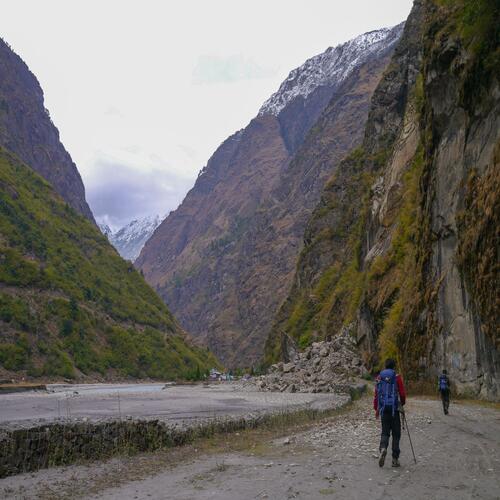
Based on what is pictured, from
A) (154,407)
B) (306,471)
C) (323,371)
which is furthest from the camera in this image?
(323,371)

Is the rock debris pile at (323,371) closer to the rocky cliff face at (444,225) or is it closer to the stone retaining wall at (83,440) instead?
the rocky cliff face at (444,225)

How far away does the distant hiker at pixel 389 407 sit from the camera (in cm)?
1190

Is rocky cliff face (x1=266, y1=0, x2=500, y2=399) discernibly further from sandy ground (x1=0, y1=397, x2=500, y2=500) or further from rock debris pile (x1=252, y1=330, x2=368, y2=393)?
sandy ground (x1=0, y1=397, x2=500, y2=500)

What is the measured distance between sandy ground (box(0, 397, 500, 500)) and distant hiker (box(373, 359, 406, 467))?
1.38 feet

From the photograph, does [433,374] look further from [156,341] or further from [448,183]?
[156,341]

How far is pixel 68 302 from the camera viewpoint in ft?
367

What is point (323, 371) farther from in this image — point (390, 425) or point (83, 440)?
point (390, 425)

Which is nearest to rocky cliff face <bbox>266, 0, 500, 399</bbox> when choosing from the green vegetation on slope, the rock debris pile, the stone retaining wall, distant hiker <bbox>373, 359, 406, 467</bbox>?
the rock debris pile

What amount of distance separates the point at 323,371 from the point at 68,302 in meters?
80.2

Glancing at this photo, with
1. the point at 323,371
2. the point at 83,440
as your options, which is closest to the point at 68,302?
the point at 323,371

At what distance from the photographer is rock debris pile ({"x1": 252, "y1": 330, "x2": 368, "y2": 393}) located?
39.1 m

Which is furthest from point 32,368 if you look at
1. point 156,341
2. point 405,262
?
point 405,262

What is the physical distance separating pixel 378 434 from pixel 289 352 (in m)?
53.7

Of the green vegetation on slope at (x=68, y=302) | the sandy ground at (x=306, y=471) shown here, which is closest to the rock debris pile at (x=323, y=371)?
the sandy ground at (x=306, y=471)
